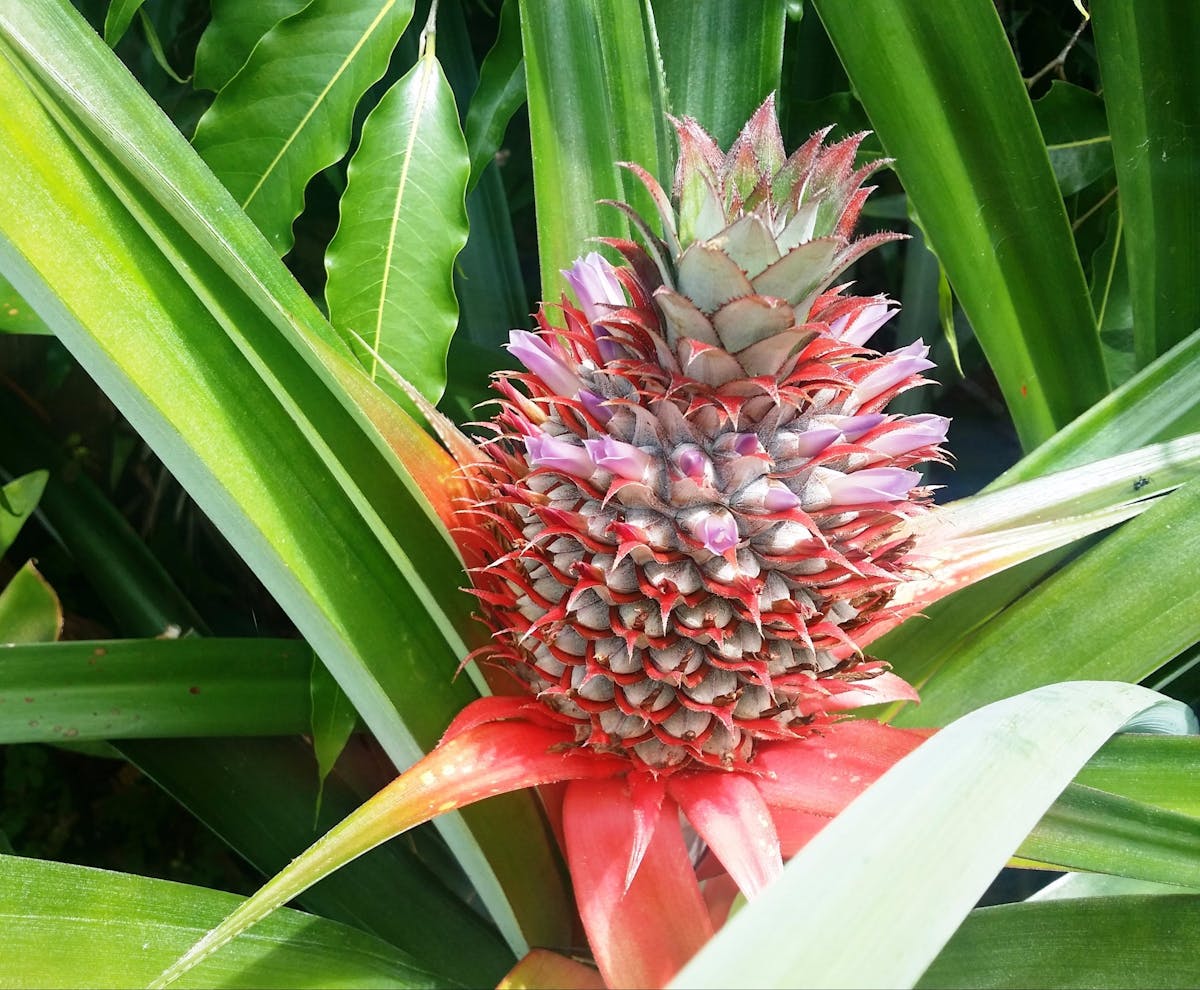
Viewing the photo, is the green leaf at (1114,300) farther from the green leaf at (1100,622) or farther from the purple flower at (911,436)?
the purple flower at (911,436)

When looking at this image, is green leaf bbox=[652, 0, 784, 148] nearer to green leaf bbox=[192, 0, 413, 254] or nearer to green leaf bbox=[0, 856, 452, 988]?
green leaf bbox=[192, 0, 413, 254]

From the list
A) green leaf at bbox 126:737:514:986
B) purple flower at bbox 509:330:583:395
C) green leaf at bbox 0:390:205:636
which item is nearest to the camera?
purple flower at bbox 509:330:583:395

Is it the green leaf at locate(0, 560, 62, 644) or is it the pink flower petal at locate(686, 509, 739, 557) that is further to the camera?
the green leaf at locate(0, 560, 62, 644)

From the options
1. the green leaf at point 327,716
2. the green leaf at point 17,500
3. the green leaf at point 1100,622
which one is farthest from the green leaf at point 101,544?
the green leaf at point 1100,622

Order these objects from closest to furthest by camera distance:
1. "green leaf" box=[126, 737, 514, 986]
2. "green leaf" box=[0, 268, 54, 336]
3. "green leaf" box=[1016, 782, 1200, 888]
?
"green leaf" box=[1016, 782, 1200, 888] → "green leaf" box=[0, 268, 54, 336] → "green leaf" box=[126, 737, 514, 986]

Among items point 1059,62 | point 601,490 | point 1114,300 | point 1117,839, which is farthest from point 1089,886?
point 1059,62

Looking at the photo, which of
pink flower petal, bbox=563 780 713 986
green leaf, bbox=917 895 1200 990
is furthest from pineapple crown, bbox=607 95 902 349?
green leaf, bbox=917 895 1200 990

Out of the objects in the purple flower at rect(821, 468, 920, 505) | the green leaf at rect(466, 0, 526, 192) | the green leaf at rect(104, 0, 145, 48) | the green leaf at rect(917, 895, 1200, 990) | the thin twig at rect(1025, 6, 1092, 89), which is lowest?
the green leaf at rect(917, 895, 1200, 990)
